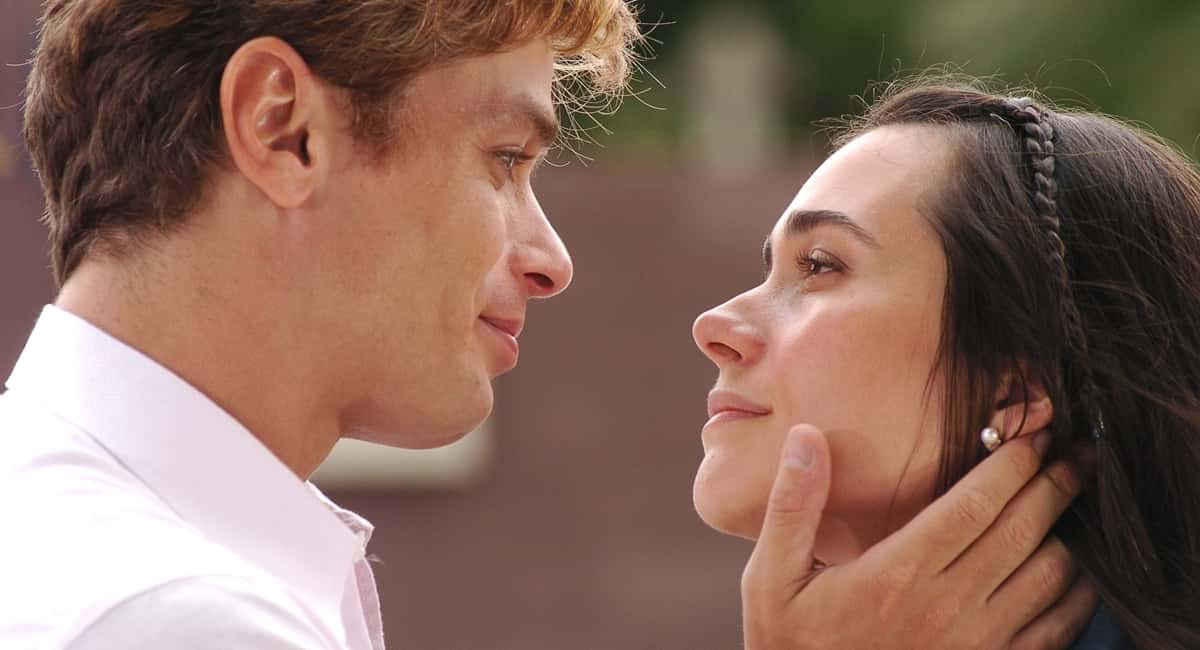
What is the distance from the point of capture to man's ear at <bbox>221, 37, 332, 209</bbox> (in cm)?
250

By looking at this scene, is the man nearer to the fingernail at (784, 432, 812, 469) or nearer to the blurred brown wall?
the fingernail at (784, 432, 812, 469)

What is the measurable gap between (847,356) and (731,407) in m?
0.25

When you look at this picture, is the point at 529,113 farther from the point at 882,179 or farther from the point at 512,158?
the point at 882,179

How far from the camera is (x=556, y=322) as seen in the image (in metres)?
10.5

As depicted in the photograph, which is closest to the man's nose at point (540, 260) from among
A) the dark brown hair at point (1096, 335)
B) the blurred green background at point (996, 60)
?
the dark brown hair at point (1096, 335)

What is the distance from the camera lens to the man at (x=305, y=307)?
2338mm

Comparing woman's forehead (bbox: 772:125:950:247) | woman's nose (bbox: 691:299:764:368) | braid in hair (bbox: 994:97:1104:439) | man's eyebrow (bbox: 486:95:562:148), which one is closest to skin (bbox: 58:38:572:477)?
man's eyebrow (bbox: 486:95:562:148)

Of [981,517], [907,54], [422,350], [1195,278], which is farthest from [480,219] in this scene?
[907,54]

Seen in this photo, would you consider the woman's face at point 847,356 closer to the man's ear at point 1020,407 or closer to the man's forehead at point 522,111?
the man's ear at point 1020,407

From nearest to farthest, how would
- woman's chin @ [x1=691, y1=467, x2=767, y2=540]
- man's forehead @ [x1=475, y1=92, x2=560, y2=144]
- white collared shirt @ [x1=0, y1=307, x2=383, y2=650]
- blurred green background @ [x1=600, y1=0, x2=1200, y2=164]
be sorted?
white collared shirt @ [x1=0, y1=307, x2=383, y2=650] < man's forehead @ [x1=475, y1=92, x2=560, y2=144] < woman's chin @ [x1=691, y1=467, x2=767, y2=540] < blurred green background @ [x1=600, y1=0, x2=1200, y2=164]

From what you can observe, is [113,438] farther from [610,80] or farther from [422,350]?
[610,80]

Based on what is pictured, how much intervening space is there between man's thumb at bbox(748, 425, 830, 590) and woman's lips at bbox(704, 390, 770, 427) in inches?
6.1

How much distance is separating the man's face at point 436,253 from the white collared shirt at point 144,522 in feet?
0.77

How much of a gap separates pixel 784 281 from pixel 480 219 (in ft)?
2.21
